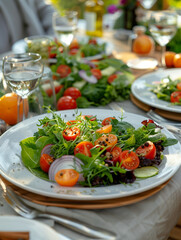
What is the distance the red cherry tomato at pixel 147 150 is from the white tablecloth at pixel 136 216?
3.7 inches

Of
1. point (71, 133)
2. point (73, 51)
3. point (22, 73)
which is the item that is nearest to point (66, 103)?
point (22, 73)

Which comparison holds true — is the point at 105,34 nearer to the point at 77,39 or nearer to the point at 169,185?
the point at 77,39

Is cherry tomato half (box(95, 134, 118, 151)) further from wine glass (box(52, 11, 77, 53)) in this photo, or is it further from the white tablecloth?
wine glass (box(52, 11, 77, 53))

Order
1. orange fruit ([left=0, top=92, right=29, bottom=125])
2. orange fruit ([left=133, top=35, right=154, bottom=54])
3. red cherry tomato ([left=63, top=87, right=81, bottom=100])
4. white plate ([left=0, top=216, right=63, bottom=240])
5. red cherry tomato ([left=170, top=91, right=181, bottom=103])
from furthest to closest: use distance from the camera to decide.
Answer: orange fruit ([left=133, top=35, right=154, bottom=54])
red cherry tomato ([left=63, top=87, right=81, bottom=100])
red cherry tomato ([left=170, top=91, right=181, bottom=103])
orange fruit ([left=0, top=92, right=29, bottom=125])
white plate ([left=0, top=216, right=63, bottom=240])

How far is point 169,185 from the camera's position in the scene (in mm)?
815

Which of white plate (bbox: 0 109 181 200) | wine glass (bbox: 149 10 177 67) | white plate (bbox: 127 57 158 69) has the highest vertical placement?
wine glass (bbox: 149 10 177 67)

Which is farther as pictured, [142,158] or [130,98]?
[130,98]

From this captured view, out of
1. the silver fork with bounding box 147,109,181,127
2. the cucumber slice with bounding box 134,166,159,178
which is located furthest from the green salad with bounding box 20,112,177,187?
the silver fork with bounding box 147,109,181,127

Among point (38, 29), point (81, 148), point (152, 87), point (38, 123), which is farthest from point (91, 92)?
point (38, 29)

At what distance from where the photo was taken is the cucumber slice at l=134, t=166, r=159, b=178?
770 millimetres

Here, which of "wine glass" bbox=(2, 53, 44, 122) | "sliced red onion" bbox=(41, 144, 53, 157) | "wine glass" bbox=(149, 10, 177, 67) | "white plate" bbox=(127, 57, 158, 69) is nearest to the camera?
"sliced red onion" bbox=(41, 144, 53, 157)

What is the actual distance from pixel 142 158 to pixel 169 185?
0.33ft

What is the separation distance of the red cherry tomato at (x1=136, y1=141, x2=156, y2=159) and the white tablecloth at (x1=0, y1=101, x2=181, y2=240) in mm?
94

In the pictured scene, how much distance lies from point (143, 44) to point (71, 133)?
1.38 meters
